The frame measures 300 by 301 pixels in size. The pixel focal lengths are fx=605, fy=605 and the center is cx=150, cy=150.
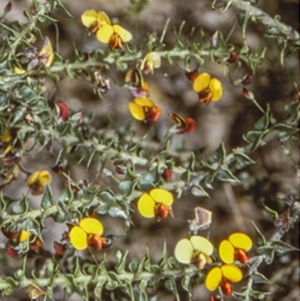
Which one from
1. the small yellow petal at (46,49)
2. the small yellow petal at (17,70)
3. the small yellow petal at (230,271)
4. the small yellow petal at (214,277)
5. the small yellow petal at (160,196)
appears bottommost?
the small yellow petal at (214,277)

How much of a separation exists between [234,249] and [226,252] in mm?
13

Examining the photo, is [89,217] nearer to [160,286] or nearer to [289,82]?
[160,286]

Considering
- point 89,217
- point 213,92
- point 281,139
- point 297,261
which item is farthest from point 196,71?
point 297,261

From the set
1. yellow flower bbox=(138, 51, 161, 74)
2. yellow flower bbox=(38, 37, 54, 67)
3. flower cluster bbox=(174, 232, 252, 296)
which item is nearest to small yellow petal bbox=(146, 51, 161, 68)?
yellow flower bbox=(138, 51, 161, 74)

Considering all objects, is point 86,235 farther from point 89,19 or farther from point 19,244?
point 89,19

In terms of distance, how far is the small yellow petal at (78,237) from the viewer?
0.79 meters

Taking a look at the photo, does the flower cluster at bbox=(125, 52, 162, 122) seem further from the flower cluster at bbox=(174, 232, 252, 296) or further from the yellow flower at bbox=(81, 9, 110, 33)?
the flower cluster at bbox=(174, 232, 252, 296)

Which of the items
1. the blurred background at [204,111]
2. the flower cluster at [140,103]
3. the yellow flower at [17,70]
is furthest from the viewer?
the blurred background at [204,111]

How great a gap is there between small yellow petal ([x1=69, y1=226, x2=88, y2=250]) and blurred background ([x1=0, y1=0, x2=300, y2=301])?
0.19 m

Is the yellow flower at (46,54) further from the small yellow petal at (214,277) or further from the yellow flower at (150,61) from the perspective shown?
the small yellow petal at (214,277)

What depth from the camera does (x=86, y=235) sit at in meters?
0.80

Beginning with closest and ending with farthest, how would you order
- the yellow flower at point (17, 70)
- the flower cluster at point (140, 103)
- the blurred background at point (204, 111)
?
the yellow flower at point (17, 70)
the flower cluster at point (140, 103)
the blurred background at point (204, 111)

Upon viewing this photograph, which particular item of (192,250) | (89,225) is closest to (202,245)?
(192,250)

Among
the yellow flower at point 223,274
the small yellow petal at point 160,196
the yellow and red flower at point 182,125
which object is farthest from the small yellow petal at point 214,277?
the yellow and red flower at point 182,125
